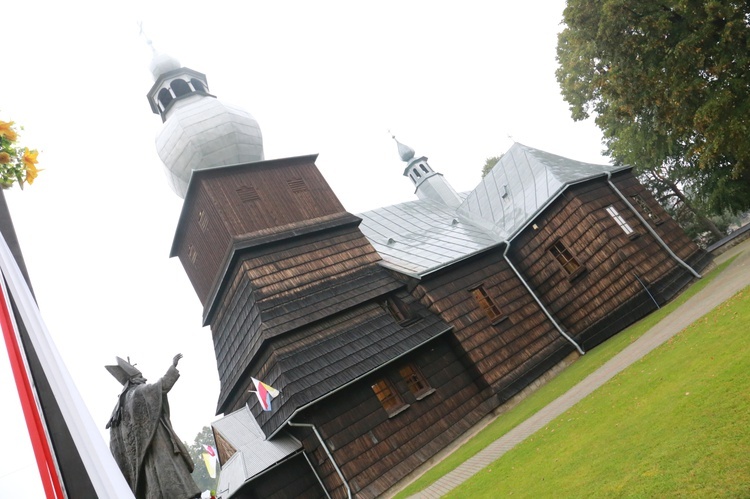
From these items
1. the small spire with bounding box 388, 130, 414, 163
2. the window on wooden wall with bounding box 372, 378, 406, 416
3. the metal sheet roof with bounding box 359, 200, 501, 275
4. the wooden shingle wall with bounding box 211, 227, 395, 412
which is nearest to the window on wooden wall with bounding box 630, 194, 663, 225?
the metal sheet roof with bounding box 359, 200, 501, 275

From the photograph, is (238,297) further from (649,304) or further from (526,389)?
(649,304)

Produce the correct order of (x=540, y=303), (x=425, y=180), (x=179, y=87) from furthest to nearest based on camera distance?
(x=425, y=180), (x=179, y=87), (x=540, y=303)

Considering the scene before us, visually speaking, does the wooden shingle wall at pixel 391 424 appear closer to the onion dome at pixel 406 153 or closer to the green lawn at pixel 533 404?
the green lawn at pixel 533 404

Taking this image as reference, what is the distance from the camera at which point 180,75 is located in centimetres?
2158

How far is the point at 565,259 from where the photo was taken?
62.4ft

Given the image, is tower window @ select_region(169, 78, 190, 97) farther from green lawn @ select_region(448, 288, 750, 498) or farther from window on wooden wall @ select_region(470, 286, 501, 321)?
green lawn @ select_region(448, 288, 750, 498)

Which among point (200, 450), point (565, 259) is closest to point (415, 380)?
point (565, 259)

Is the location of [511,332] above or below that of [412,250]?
below

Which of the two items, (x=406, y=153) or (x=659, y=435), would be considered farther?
(x=406, y=153)

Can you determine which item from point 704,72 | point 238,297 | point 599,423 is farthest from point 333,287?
point 704,72

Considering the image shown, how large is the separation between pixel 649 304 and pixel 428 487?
37.9 feet

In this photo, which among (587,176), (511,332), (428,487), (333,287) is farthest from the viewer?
(587,176)

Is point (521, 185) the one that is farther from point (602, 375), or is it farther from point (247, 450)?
point (247, 450)

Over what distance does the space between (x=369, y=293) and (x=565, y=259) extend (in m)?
8.24
